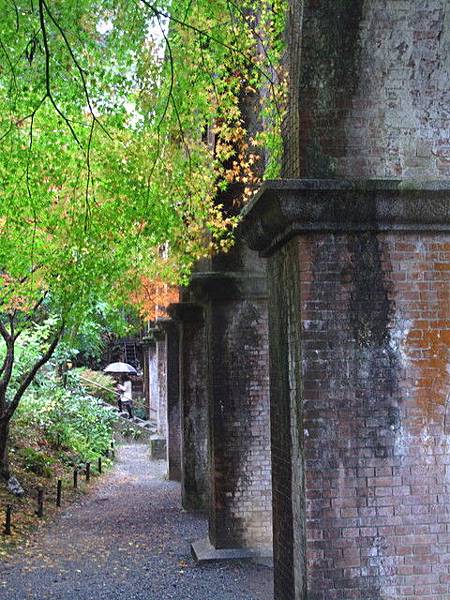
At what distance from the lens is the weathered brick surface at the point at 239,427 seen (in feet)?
33.4

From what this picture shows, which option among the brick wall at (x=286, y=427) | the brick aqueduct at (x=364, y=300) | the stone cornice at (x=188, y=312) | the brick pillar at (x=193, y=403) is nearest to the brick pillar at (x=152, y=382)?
the brick pillar at (x=193, y=403)

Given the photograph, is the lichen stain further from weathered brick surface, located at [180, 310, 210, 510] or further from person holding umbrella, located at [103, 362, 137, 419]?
person holding umbrella, located at [103, 362, 137, 419]

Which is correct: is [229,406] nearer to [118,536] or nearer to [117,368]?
[118,536]

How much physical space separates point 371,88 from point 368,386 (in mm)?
2443

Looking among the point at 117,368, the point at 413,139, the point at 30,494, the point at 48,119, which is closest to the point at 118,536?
the point at 30,494

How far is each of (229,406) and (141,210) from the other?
10.6ft

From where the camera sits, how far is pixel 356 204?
533 cm

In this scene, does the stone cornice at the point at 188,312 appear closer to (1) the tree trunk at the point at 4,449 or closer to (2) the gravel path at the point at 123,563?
(2) the gravel path at the point at 123,563

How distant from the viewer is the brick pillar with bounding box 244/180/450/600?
202 inches

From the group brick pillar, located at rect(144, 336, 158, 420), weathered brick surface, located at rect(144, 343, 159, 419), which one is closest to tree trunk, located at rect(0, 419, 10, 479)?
brick pillar, located at rect(144, 336, 158, 420)

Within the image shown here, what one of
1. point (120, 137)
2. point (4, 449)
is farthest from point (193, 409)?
point (120, 137)

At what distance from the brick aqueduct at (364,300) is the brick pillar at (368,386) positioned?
11 millimetres

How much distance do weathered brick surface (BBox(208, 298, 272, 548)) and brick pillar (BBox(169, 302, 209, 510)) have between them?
165 inches

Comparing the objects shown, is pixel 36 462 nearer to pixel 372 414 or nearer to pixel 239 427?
pixel 239 427
